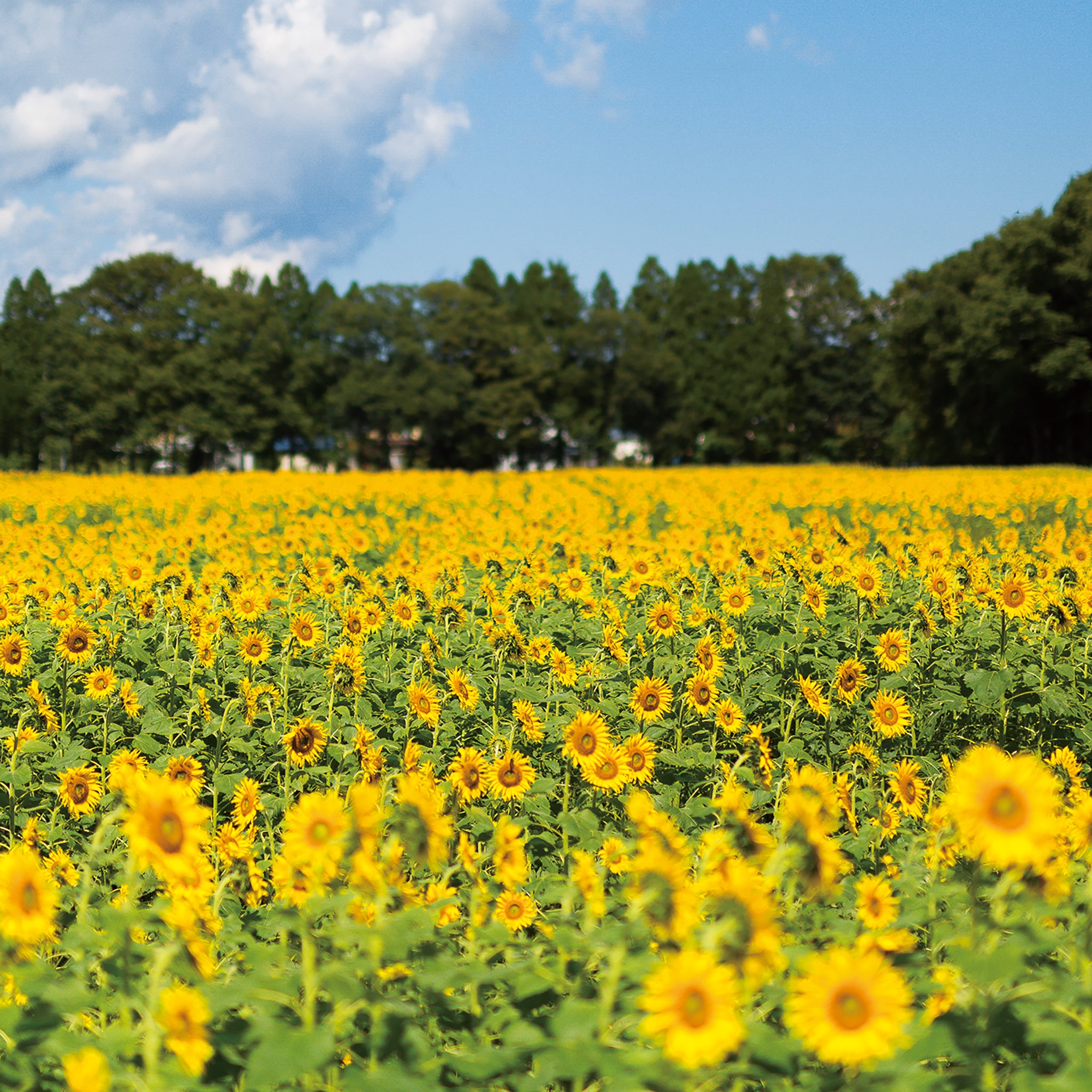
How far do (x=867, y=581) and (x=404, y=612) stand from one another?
110 inches

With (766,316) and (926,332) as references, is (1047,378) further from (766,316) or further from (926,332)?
(766,316)

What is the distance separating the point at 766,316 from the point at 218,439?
38.6 meters

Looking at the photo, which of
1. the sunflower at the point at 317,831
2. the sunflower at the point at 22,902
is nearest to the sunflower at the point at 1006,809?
the sunflower at the point at 317,831

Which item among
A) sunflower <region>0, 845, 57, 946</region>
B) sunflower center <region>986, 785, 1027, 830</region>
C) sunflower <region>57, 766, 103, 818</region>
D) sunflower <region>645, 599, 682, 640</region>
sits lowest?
sunflower <region>57, 766, 103, 818</region>

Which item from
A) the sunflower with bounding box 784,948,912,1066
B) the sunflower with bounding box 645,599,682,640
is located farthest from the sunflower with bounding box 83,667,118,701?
the sunflower with bounding box 784,948,912,1066

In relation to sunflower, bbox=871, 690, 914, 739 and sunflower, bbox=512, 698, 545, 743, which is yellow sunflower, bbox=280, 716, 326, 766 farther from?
sunflower, bbox=871, 690, 914, 739

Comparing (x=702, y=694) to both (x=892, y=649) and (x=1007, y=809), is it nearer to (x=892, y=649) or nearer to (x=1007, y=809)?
(x=892, y=649)

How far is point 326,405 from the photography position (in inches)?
2240

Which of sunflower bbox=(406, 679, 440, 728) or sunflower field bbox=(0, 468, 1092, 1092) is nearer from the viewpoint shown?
sunflower field bbox=(0, 468, 1092, 1092)

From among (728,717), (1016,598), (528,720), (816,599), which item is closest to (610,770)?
(528,720)

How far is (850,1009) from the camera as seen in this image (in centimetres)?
139

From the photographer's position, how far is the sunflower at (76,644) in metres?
4.51

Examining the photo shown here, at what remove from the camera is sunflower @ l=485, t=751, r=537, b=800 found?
3305mm

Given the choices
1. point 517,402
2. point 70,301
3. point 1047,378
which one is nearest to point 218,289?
point 70,301
